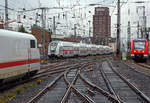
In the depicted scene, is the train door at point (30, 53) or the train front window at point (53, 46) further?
the train front window at point (53, 46)

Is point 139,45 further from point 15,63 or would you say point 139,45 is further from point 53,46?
point 15,63

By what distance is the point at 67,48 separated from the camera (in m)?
39.8

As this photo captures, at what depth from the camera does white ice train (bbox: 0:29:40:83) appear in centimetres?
962

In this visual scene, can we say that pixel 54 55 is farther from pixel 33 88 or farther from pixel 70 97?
pixel 70 97

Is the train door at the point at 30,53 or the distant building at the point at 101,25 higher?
the distant building at the point at 101,25

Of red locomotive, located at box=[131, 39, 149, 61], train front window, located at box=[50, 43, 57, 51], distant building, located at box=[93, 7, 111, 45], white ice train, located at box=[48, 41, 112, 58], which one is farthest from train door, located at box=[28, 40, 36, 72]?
distant building, located at box=[93, 7, 111, 45]

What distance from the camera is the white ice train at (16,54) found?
9.62 meters

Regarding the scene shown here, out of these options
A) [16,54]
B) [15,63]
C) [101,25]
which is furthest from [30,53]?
[101,25]

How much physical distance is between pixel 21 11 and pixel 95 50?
40081mm

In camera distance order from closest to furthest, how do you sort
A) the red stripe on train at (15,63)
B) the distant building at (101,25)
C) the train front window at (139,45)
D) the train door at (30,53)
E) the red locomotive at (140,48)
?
the red stripe on train at (15,63), the train door at (30,53), the red locomotive at (140,48), the train front window at (139,45), the distant building at (101,25)

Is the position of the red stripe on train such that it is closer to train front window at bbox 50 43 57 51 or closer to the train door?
the train door

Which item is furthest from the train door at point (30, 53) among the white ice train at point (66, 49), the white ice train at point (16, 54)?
the white ice train at point (66, 49)

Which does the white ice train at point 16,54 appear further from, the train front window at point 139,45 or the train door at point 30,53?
the train front window at point 139,45

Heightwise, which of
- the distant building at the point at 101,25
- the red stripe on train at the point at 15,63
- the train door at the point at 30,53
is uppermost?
the distant building at the point at 101,25
